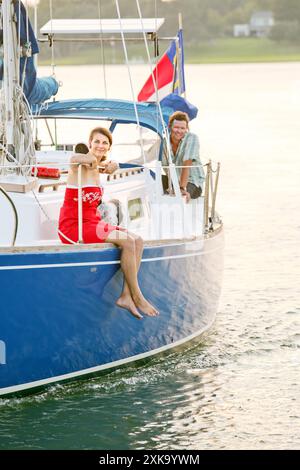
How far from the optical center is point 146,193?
13328 millimetres

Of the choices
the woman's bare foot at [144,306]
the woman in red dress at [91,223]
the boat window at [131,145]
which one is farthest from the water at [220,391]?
the boat window at [131,145]

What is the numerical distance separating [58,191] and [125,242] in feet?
4.70

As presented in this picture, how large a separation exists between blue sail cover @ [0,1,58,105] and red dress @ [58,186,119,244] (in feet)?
7.43

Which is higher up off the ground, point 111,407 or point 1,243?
point 1,243

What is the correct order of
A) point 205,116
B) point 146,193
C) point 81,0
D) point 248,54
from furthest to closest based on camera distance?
point 248,54, point 205,116, point 81,0, point 146,193

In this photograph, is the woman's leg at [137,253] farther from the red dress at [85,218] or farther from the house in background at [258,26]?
the house in background at [258,26]

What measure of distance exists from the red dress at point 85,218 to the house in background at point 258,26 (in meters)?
111

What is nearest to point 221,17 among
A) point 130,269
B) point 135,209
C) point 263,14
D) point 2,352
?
point 263,14

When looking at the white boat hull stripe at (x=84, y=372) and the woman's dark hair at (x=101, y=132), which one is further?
the woman's dark hair at (x=101, y=132)

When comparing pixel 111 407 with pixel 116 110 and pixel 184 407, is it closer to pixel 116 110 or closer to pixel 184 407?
pixel 184 407

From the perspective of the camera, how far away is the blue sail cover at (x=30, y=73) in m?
12.8

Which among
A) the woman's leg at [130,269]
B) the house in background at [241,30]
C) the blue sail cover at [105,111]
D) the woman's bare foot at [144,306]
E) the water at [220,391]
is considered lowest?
the water at [220,391]

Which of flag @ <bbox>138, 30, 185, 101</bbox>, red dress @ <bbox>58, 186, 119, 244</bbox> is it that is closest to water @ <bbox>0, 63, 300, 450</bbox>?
red dress @ <bbox>58, 186, 119, 244</bbox>

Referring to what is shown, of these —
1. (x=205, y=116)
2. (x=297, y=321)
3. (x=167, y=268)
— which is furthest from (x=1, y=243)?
(x=205, y=116)
